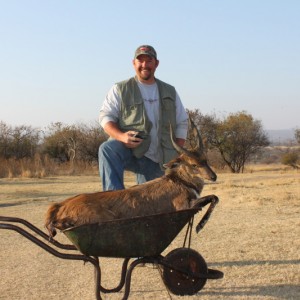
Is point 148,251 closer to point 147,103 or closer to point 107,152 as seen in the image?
point 107,152

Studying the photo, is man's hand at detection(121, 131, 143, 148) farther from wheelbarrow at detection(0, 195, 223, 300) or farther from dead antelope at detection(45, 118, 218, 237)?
wheelbarrow at detection(0, 195, 223, 300)

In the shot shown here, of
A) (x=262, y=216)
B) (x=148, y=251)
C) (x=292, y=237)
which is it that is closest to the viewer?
(x=148, y=251)

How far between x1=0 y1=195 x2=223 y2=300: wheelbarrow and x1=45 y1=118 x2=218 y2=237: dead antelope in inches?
5.8

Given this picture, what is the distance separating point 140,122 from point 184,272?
1860mm

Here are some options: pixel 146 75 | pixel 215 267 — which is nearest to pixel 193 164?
pixel 146 75

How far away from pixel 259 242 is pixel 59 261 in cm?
266

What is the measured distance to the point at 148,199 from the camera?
4027 mm

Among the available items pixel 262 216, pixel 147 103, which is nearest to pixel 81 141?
pixel 262 216

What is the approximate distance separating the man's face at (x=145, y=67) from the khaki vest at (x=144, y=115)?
0.37 ft

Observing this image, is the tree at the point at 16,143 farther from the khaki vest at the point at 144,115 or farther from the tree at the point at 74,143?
the khaki vest at the point at 144,115

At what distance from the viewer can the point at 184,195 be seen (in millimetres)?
4137

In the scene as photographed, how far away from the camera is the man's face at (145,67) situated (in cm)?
536

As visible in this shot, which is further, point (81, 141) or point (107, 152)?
point (81, 141)

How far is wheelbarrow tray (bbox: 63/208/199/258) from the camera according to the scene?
139 inches
